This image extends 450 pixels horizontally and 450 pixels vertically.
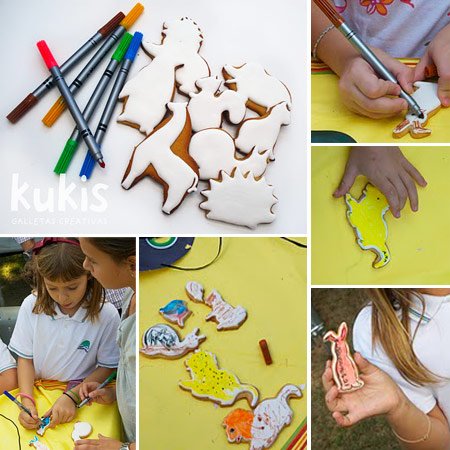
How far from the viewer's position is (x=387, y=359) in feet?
2.50

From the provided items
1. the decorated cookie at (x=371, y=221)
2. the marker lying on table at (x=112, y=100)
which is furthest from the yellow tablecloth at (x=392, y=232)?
the marker lying on table at (x=112, y=100)

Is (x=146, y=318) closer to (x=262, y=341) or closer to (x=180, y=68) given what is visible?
(x=262, y=341)

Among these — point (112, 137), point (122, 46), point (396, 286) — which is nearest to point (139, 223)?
point (112, 137)

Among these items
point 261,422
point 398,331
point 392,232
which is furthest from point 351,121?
point 261,422

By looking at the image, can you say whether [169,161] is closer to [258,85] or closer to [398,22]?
[258,85]

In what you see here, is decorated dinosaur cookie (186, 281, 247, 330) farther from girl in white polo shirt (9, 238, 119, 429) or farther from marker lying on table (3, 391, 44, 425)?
marker lying on table (3, 391, 44, 425)

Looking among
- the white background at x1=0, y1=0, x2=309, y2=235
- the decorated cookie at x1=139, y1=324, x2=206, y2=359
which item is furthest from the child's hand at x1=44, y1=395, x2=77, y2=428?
the white background at x1=0, y1=0, x2=309, y2=235

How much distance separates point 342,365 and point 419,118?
12.9 inches

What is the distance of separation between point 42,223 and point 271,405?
1.21 ft

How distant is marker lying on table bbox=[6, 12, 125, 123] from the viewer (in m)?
0.77

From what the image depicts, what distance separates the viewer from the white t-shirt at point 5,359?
2.42 ft

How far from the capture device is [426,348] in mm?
767

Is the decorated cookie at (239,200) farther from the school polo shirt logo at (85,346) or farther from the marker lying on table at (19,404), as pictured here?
the marker lying on table at (19,404)

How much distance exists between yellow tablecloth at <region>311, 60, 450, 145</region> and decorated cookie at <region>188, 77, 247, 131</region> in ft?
0.33
